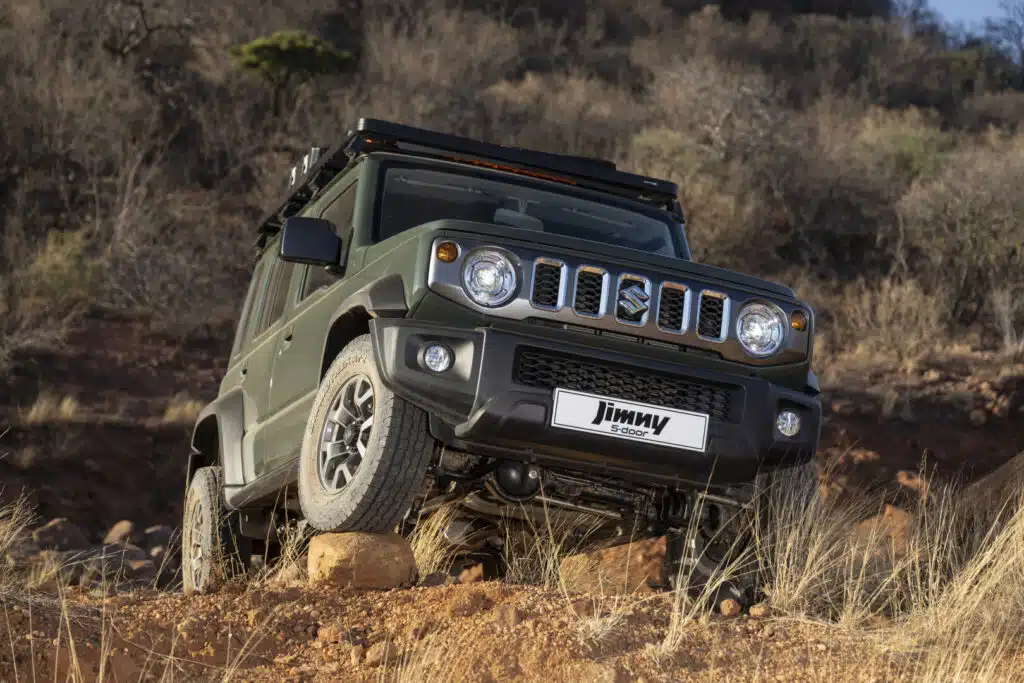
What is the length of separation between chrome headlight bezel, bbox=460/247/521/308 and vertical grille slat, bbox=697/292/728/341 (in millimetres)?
751

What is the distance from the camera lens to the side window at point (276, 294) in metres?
6.79

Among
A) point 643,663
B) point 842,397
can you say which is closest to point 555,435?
point 643,663

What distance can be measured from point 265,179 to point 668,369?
19.1m

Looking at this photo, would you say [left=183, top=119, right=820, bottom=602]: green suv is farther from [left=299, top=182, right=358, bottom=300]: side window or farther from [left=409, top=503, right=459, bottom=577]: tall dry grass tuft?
[left=409, top=503, right=459, bottom=577]: tall dry grass tuft

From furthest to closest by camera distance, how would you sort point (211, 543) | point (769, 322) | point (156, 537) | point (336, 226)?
point (156, 537) < point (211, 543) < point (336, 226) < point (769, 322)

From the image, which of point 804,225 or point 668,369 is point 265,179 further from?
point 668,369

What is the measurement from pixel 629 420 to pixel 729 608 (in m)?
1.14

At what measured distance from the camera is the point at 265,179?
22.8 metres

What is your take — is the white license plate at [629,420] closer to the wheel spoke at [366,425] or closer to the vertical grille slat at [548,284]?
the vertical grille slat at [548,284]

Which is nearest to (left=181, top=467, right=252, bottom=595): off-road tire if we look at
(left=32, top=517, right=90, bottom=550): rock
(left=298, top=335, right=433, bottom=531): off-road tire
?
(left=298, top=335, right=433, bottom=531): off-road tire

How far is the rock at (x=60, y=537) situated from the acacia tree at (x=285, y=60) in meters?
15.7

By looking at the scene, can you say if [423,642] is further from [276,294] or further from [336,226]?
[276,294]

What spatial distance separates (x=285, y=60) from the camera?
2669 centimetres

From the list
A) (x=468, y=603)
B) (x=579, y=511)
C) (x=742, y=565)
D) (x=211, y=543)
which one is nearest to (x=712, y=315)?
(x=579, y=511)
